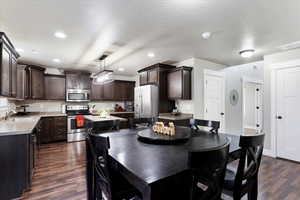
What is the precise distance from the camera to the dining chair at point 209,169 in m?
0.90

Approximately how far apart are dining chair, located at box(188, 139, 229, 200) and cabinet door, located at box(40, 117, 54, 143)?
16.2 ft

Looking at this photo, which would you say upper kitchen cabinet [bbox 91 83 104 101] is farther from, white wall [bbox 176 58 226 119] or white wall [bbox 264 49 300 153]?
white wall [bbox 264 49 300 153]

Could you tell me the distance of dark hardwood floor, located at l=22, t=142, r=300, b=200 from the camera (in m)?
2.10

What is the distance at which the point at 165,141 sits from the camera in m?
1.64

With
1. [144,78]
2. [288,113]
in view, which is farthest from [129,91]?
Result: [288,113]

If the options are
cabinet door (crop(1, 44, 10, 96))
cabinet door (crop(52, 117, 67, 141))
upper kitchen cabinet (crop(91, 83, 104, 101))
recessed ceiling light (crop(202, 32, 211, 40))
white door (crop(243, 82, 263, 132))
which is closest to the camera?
cabinet door (crop(1, 44, 10, 96))

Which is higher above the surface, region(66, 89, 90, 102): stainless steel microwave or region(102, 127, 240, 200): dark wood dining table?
region(66, 89, 90, 102): stainless steel microwave

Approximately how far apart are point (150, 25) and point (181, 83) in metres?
2.01

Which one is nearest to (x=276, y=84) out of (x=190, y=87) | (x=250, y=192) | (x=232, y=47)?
(x=232, y=47)

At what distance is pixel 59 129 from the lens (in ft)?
15.7

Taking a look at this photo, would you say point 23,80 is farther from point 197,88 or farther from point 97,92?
point 197,88

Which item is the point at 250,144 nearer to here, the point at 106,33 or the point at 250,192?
the point at 250,192

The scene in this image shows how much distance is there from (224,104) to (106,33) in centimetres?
402

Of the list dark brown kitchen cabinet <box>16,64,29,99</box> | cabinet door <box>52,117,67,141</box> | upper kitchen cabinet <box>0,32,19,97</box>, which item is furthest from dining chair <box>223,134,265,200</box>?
dark brown kitchen cabinet <box>16,64,29,99</box>
